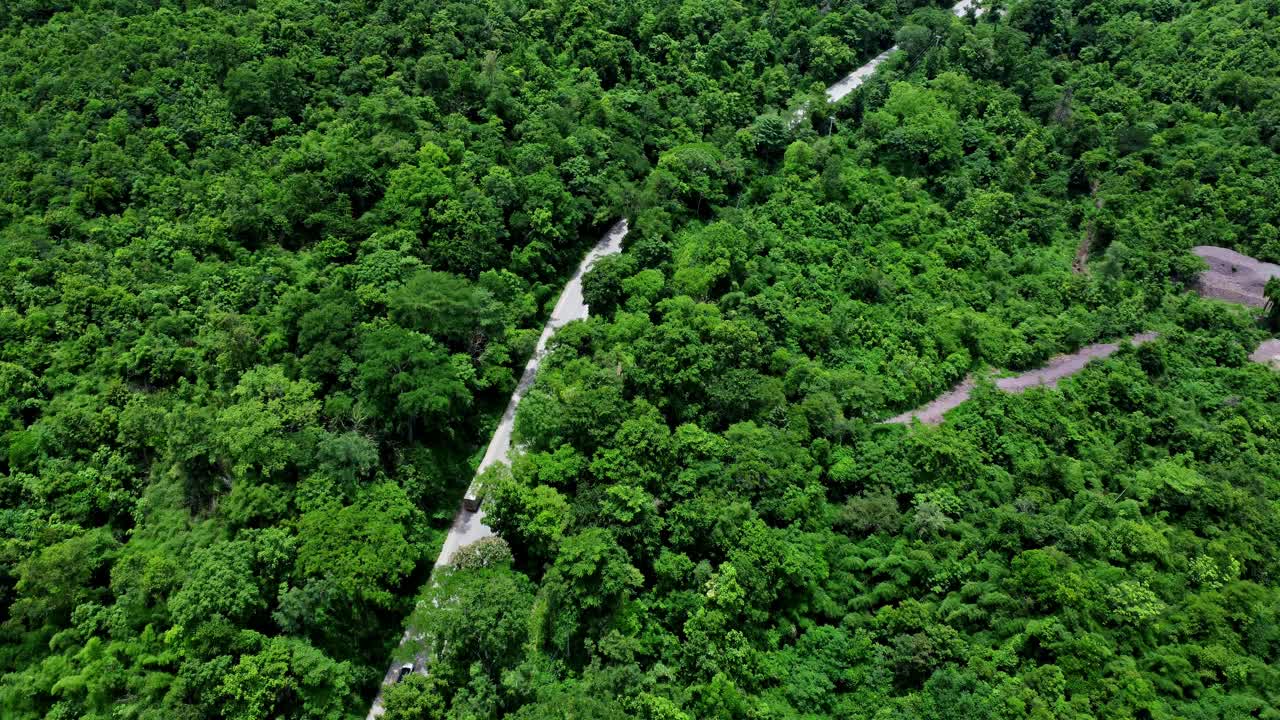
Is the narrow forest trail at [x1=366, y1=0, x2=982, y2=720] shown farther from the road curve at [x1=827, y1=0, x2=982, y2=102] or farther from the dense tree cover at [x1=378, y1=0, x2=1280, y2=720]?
the road curve at [x1=827, y1=0, x2=982, y2=102]

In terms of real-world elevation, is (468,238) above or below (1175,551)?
above

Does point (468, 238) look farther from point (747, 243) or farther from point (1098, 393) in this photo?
point (1098, 393)

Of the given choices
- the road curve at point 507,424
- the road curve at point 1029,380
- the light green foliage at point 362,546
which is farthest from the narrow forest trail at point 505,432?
the road curve at point 1029,380

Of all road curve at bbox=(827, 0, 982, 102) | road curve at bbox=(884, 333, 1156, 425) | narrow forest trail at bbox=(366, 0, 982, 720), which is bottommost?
road curve at bbox=(884, 333, 1156, 425)

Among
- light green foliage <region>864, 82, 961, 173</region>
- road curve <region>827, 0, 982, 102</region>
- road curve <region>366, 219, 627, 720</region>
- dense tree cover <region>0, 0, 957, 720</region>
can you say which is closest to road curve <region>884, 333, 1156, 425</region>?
dense tree cover <region>0, 0, 957, 720</region>

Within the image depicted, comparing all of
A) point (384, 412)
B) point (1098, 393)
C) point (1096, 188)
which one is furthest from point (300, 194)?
point (1096, 188)

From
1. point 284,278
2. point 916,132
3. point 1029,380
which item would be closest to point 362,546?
point 284,278
